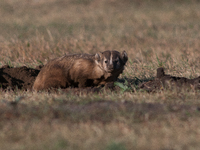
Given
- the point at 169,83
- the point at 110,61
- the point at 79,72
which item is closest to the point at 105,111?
the point at 110,61

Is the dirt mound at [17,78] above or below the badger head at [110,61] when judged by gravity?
below

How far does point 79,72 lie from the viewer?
22.7 feet

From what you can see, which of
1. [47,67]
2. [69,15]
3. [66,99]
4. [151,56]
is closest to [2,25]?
[69,15]

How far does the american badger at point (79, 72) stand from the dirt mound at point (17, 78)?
813mm

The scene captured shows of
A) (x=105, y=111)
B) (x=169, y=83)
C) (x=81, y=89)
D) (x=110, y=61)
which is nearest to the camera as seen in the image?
(x=105, y=111)

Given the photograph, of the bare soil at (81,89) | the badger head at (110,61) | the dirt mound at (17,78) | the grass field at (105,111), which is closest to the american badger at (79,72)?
the badger head at (110,61)

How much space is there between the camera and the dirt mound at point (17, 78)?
7.89 meters

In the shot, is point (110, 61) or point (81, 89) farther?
point (81, 89)

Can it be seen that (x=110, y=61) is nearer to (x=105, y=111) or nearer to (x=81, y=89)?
(x=81, y=89)

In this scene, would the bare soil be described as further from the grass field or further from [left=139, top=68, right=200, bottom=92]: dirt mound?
the grass field

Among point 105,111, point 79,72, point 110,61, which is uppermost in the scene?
point 110,61

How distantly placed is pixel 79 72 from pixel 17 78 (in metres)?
2.04

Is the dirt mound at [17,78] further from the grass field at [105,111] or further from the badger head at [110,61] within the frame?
the badger head at [110,61]

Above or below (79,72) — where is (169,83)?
below
